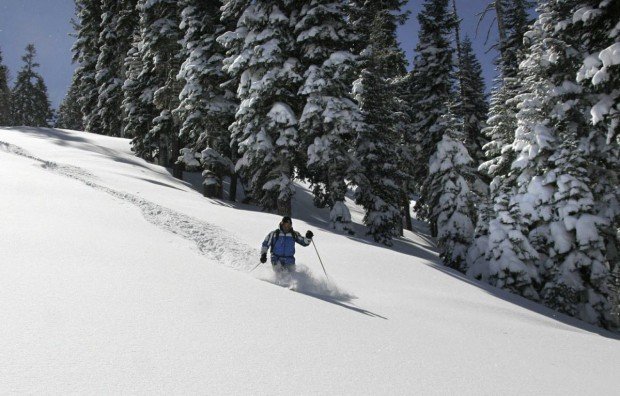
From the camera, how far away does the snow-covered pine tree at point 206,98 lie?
22.3 meters

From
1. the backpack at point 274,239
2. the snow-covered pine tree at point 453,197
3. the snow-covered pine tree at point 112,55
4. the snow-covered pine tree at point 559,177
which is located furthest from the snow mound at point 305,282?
the snow-covered pine tree at point 112,55

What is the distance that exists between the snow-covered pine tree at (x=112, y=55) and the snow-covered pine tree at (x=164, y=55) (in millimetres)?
8525

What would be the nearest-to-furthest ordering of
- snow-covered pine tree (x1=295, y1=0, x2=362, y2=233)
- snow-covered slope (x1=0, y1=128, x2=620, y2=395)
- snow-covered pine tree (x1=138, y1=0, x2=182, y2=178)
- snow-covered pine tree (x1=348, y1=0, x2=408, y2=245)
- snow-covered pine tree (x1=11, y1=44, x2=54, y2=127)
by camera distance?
1. snow-covered slope (x1=0, y1=128, x2=620, y2=395)
2. snow-covered pine tree (x1=295, y1=0, x2=362, y2=233)
3. snow-covered pine tree (x1=348, y1=0, x2=408, y2=245)
4. snow-covered pine tree (x1=138, y1=0, x2=182, y2=178)
5. snow-covered pine tree (x1=11, y1=44, x2=54, y2=127)

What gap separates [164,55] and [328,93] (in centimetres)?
1382

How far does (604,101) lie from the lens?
41.8 feet

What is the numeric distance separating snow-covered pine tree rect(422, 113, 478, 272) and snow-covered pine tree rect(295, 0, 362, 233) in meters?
4.81

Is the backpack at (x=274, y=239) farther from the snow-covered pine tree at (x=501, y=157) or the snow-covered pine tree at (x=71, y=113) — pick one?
the snow-covered pine tree at (x=71, y=113)

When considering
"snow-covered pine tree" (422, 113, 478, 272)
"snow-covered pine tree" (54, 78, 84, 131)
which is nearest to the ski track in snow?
"snow-covered pine tree" (422, 113, 478, 272)

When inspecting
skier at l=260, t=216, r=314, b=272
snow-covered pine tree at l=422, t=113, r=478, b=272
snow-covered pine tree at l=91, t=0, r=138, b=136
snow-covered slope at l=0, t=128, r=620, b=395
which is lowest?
snow-covered slope at l=0, t=128, r=620, b=395

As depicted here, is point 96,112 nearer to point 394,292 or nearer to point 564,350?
point 394,292

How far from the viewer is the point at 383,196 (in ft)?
73.5

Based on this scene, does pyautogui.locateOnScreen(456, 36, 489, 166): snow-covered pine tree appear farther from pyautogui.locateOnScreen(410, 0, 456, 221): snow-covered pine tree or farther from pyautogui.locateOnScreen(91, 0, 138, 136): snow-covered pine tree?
pyautogui.locateOnScreen(91, 0, 138, 136): snow-covered pine tree

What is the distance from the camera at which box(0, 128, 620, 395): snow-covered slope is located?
4.35 metres

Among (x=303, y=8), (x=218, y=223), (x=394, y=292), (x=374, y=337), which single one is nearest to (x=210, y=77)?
(x=303, y=8)
